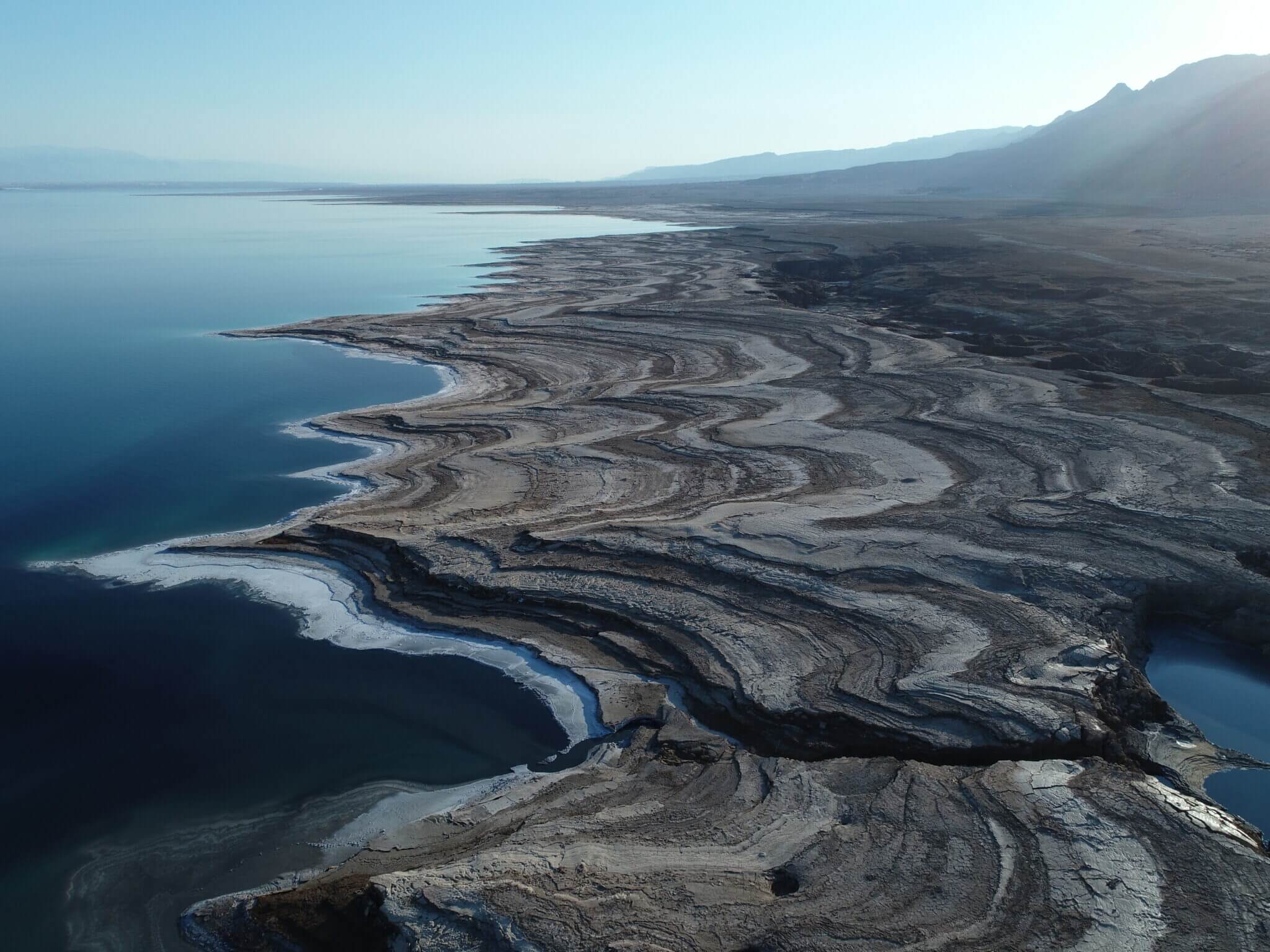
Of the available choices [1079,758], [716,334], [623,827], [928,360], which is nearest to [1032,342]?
[928,360]

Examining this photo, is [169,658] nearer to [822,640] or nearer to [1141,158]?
[822,640]

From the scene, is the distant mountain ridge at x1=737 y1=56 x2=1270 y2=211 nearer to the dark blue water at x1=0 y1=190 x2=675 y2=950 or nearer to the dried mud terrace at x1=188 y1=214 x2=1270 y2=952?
the dried mud terrace at x1=188 y1=214 x2=1270 y2=952

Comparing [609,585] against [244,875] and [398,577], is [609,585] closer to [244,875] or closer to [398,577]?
[398,577]

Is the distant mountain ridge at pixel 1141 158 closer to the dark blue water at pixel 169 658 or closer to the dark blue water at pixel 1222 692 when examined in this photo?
the dark blue water at pixel 1222 692

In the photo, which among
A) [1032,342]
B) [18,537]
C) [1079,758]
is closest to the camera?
[1079,758]

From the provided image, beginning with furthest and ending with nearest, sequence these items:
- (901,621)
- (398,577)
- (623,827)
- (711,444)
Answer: (711,444) → (398,577) → (901,621) → (623,827)

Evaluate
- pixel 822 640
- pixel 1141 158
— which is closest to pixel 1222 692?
pixel 822 640
